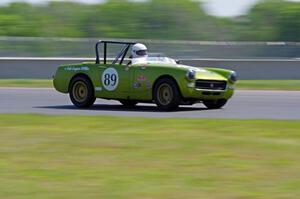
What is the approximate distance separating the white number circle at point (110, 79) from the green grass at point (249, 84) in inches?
367

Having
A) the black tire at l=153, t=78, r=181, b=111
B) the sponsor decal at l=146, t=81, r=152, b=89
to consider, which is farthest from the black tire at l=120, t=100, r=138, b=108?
the black tire at l=153, t=78, r=181, b=111

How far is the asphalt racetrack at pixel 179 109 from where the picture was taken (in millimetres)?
15688

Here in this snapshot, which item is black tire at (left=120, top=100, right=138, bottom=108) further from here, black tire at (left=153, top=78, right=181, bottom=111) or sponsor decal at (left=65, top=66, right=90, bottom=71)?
black tire at (left=153, top=78, right=181, bottom=111)

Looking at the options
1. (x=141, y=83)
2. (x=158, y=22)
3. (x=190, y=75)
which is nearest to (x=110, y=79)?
(x=141, y=83)

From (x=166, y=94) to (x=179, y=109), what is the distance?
678 millimetres

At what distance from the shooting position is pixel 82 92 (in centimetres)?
1794

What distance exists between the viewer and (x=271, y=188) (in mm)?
8133

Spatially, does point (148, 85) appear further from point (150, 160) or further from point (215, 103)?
point (150, 160)

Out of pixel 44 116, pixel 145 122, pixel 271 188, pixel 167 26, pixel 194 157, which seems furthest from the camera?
pixel 167 26

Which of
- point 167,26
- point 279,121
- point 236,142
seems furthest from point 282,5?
point 236,142

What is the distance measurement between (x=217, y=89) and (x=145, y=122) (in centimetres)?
378

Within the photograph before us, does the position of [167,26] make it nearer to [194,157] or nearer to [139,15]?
[139,15]

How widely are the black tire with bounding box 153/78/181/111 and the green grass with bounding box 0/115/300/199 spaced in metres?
3.20

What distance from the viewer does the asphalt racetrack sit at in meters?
15.7
